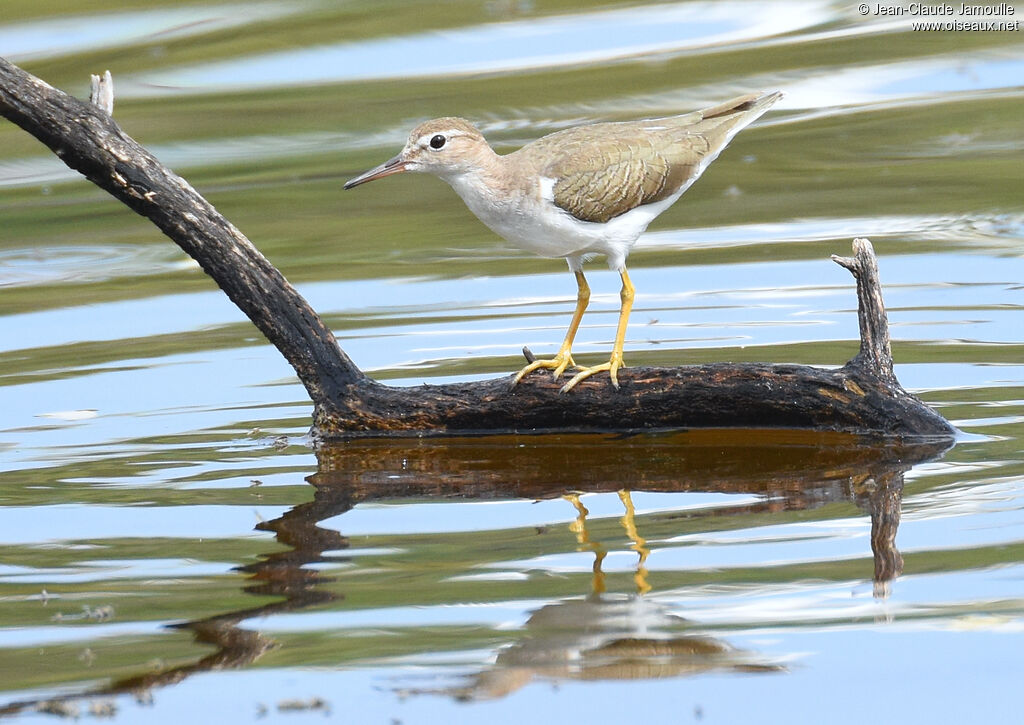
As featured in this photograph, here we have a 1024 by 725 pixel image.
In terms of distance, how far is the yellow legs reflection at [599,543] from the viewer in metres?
5.35

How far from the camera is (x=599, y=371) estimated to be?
7.13m

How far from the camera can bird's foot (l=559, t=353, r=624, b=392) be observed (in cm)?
704

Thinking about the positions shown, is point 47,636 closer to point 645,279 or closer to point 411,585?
point 411,585

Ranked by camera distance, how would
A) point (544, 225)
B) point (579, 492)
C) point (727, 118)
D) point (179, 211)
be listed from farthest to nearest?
point (727, 118)
point (544, 225)
point (179, 211)
point (579, 492)

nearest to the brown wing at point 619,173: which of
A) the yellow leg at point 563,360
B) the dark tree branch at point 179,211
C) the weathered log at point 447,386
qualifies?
the yellow leg at point 563,360

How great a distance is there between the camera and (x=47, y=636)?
5105 mm

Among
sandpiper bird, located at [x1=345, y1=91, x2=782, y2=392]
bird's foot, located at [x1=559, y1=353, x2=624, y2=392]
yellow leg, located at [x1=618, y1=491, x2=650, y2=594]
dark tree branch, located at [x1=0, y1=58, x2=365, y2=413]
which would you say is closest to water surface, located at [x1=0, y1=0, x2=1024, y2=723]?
yellow leg, located at [x1=618, y1=491, x2=650, y2=594]

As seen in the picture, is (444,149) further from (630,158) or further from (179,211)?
(179,211)

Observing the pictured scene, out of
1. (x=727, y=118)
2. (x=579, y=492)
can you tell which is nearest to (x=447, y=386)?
(x=579, y=492)

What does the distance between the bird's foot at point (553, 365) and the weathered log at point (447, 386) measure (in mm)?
45

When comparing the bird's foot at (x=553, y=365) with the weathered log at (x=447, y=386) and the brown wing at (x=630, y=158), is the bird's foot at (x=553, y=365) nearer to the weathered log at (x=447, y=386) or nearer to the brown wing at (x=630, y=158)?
the weathered log at (x=447, y=386)

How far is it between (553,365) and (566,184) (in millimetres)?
847

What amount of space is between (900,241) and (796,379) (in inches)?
164

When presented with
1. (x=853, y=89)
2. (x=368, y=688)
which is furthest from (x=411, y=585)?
(x=853, y=89)
